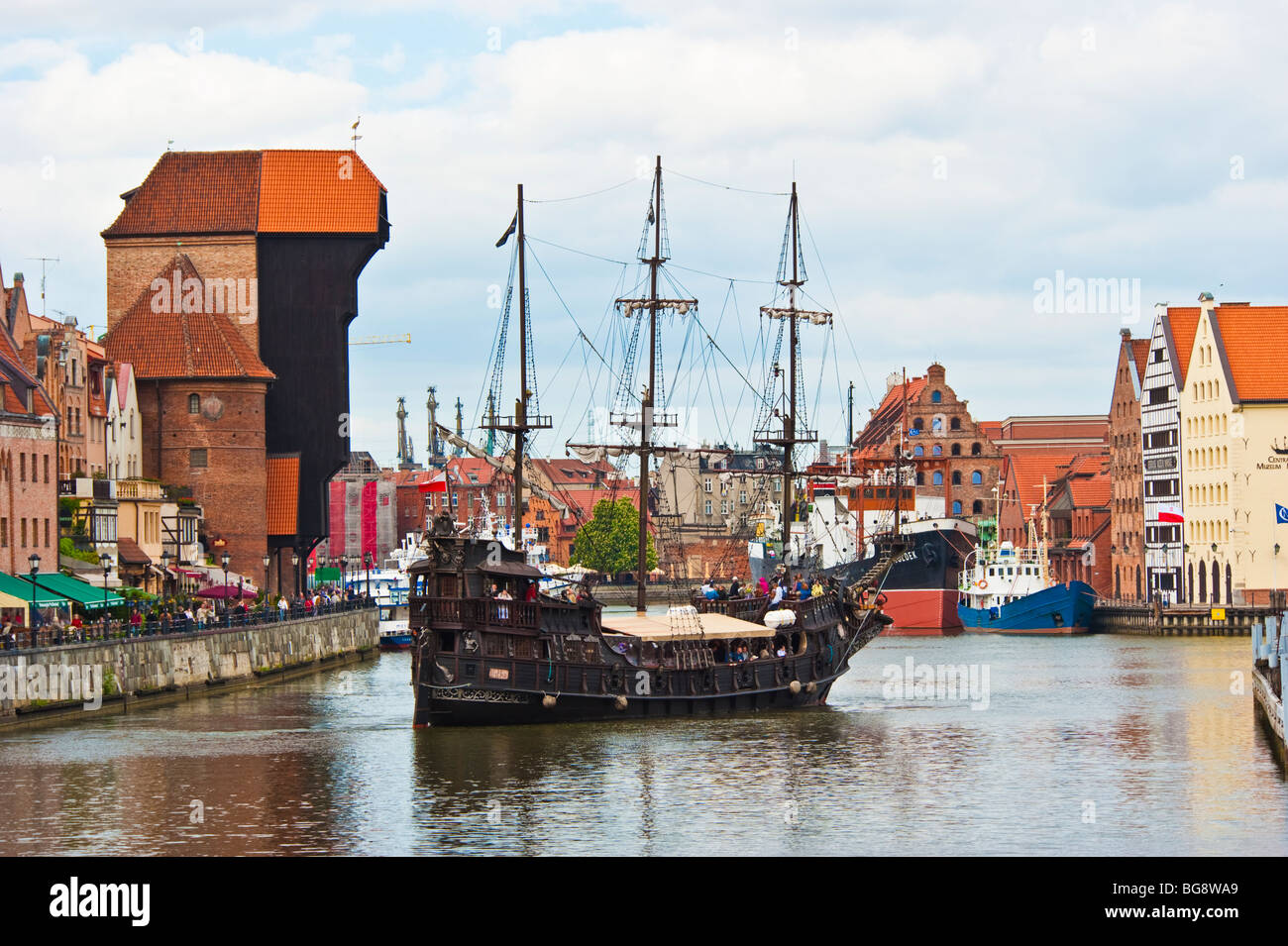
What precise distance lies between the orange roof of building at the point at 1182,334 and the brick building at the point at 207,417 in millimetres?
55981

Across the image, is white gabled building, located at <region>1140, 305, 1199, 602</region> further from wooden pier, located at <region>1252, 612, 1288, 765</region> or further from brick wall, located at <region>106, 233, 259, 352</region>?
wooden pier, located at <region>1252, 612, 1288, 765</region>

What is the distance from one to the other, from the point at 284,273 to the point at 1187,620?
5344cm

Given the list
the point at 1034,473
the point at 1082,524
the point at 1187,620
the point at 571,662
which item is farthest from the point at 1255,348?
the point at 571,662

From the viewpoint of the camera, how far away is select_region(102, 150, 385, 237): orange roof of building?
116 metres

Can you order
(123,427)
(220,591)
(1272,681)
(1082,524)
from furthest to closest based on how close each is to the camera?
(1082,524)
(123,427)
(220,591)
(1272,681)

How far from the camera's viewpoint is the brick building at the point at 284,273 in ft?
379

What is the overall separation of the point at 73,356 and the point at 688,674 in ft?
148

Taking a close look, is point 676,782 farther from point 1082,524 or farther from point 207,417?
point 1082,524

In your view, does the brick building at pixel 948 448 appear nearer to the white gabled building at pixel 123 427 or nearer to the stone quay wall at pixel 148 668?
the white gabled building at pixel 123 427

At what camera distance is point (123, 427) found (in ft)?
353

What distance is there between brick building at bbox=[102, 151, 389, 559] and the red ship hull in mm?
34287

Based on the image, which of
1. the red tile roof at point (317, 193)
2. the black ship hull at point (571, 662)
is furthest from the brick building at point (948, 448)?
the black ship hull at point (571, 662)
